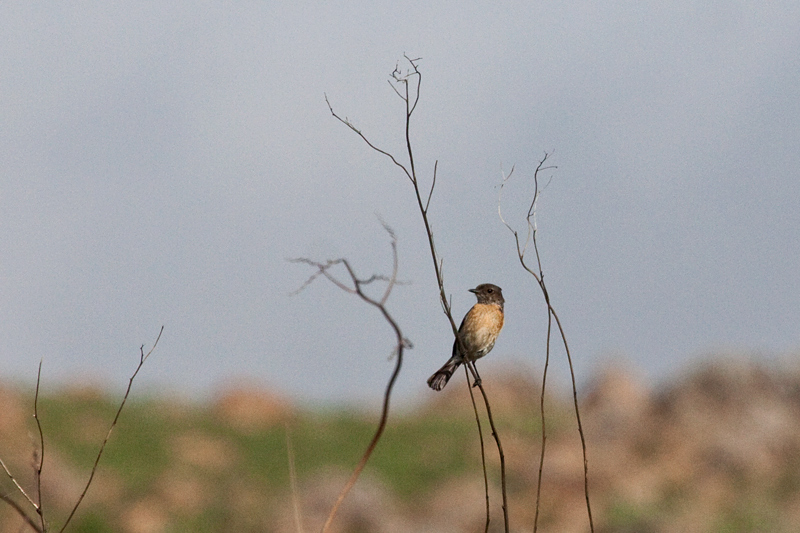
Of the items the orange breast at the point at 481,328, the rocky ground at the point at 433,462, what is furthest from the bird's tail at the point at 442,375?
the rocky ground at the point at 433,462

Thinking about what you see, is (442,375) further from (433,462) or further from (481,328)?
(433,462)

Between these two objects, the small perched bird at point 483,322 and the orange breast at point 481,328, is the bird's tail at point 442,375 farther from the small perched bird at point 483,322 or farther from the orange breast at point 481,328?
the orange breast at point 481,328

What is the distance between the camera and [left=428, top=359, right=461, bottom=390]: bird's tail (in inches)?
120

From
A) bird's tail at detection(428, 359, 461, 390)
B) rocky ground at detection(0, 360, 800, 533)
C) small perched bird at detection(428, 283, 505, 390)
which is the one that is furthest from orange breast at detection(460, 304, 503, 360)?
rocky ground at detection(0, 360, 800, 533)

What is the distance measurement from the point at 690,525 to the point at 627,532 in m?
1.15

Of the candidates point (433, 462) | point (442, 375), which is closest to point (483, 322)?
point (442, 375)

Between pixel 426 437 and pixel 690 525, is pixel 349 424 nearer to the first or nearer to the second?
pixel 426 437

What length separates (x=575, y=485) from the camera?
1259 cm

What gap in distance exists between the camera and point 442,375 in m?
3.14

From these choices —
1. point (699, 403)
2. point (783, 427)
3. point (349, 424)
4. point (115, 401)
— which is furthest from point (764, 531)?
point (115, 401)

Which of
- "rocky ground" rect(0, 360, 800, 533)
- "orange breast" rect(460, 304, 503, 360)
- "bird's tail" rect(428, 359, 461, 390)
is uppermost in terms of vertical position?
"rocky ground" rect(0, 360, 800, 533)

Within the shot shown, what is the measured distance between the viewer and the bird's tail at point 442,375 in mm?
3055

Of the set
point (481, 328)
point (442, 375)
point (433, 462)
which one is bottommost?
point (442, 375)

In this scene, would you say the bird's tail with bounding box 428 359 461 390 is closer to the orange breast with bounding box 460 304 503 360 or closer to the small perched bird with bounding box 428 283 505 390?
the small perched bird with bounding box 428 283 505 390
